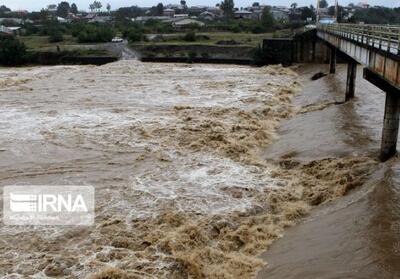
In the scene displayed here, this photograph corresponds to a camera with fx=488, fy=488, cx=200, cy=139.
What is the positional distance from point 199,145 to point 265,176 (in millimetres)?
4380

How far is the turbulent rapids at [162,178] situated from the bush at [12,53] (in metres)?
34.1

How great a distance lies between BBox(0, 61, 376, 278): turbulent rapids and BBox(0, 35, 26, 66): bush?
112 ft

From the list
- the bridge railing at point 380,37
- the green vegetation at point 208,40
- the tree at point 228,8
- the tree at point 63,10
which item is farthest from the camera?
the tree at point 63,10

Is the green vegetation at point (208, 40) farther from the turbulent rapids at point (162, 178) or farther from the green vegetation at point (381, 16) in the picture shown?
the green vegetation at point (381, 16)

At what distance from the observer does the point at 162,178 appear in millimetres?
16828

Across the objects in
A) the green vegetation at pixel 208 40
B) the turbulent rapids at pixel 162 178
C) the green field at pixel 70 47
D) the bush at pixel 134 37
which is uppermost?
the bush at pixel 134 37

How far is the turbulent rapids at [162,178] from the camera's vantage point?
11.7 m

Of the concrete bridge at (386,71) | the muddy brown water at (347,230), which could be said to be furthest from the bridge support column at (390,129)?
the muddy brown water at (347,230)

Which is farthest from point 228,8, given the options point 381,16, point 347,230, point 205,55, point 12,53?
point 347,230

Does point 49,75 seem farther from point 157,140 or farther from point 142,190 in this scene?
point 142,190

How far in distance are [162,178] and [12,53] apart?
53.5 meters

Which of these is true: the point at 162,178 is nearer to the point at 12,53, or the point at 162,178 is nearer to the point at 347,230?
the point at 347,230

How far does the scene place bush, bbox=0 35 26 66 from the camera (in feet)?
207

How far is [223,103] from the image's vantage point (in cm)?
2970
